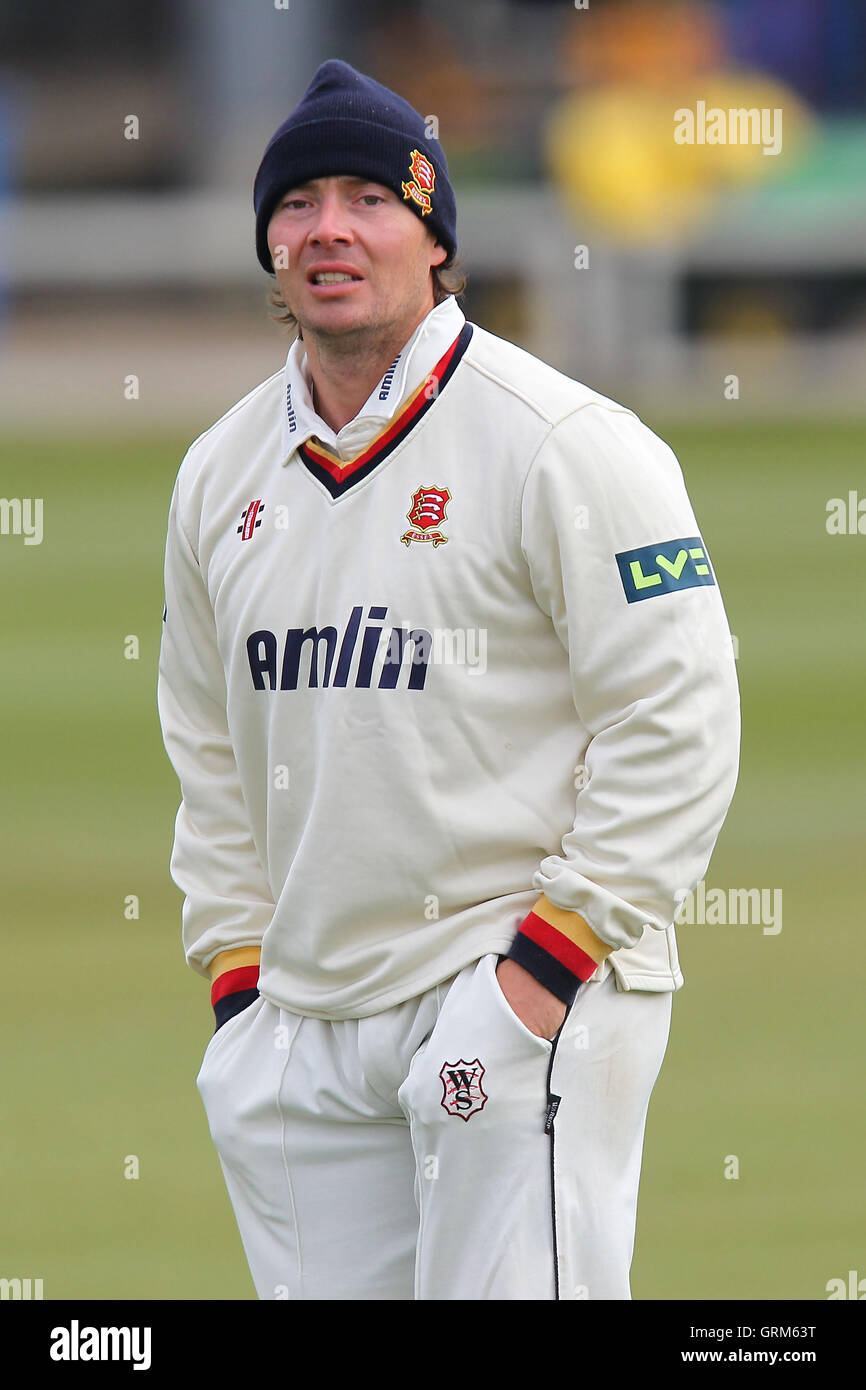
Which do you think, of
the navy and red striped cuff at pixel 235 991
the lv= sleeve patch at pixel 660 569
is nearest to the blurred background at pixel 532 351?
the navy and red striped cuff at pixel 235 991

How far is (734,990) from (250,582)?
444 centimetres

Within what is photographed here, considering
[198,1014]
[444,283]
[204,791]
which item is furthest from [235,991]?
[198,1014]

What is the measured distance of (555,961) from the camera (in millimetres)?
3174

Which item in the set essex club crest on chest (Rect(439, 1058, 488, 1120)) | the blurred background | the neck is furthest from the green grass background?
the neck

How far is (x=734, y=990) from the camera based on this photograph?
7.53m

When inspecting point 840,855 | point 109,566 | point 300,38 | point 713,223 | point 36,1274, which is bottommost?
point 36,1274

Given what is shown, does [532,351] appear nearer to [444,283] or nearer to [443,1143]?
[444,283]

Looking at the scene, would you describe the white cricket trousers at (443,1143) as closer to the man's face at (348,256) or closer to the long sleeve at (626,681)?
the long sleeve at (626,681)

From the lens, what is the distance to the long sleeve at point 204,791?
3672 millimetres

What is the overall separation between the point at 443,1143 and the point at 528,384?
114 centimetres

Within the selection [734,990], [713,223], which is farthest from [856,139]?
[734,990]

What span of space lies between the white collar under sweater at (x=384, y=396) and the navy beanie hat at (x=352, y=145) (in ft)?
0.61

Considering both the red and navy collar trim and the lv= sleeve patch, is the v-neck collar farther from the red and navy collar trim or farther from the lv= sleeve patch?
the lv= sleeve patch

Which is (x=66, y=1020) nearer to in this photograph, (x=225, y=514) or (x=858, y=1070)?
(x=858, y=1070)
